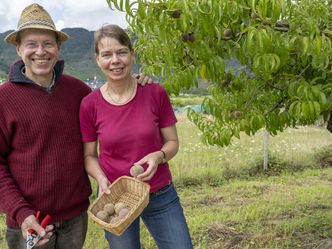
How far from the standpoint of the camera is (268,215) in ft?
18.4

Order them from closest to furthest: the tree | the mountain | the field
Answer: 1. the tree
2. the field
3. the mountain

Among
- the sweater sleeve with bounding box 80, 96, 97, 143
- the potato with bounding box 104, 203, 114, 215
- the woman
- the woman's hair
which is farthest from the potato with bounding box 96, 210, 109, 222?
the woman's hair

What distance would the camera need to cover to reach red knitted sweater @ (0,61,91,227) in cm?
235

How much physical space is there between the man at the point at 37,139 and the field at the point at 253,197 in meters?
2.38

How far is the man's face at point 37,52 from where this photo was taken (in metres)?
2.38

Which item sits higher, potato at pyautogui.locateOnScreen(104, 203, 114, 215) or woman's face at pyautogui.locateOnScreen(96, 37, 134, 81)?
woman's face at pyautogui.locateOnScreen(96, 37, 134, 81)

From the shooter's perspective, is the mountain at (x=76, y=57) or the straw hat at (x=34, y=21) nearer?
the straw hat at (x=34, y=21)

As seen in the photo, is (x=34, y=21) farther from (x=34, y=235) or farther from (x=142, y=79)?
(x=34, y=235)

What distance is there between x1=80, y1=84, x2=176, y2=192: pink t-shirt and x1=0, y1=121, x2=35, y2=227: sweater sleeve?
0.43 meters

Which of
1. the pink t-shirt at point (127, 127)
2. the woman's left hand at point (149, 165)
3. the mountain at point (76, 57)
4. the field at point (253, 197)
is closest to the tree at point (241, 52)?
the pink t-shirt at point (127, 127)

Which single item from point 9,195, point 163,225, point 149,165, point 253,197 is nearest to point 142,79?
point 149,165

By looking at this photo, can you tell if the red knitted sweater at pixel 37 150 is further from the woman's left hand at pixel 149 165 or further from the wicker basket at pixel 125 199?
the woman's left hand at pixel 149 165

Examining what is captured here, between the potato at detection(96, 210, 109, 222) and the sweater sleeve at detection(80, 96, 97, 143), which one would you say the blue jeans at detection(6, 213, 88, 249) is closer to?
the potato at detection(96, 210, 109, 222)

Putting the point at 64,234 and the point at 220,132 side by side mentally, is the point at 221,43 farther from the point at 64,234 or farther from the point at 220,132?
the point at 64,234
